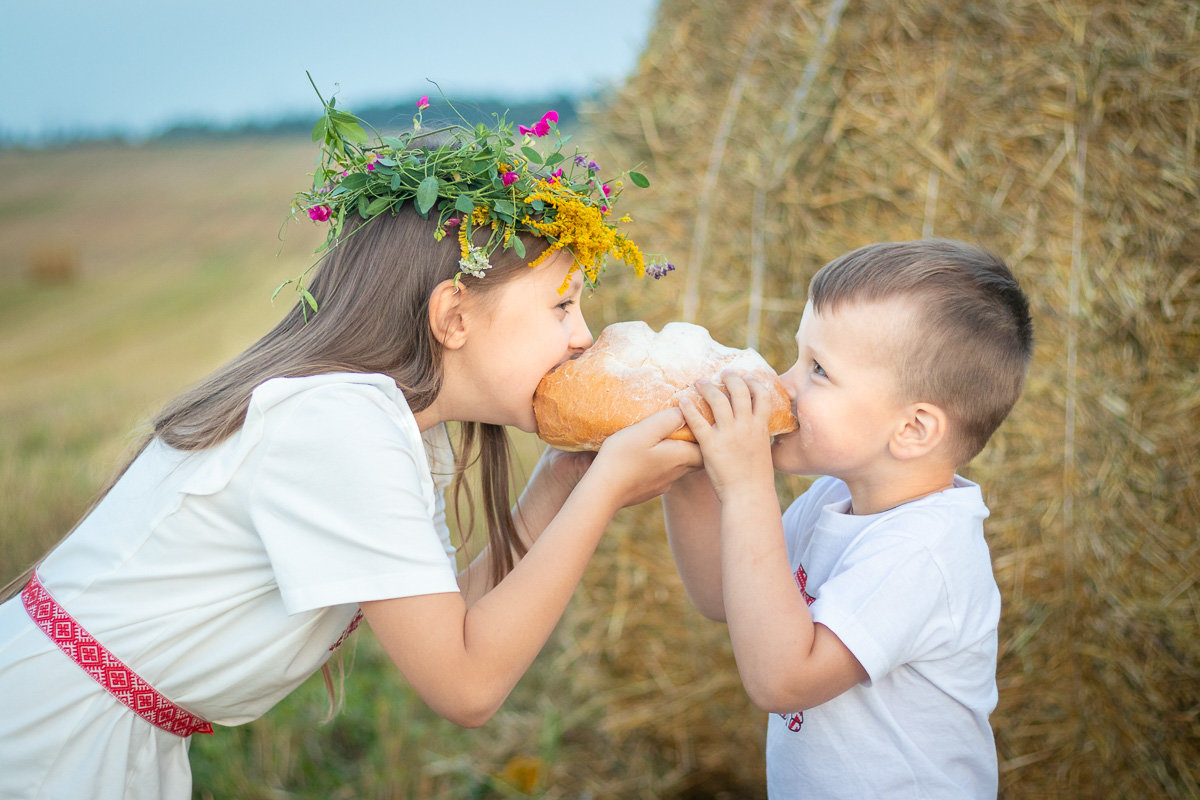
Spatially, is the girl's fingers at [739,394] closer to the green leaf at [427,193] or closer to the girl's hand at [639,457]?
the girl's hand at [639,457]

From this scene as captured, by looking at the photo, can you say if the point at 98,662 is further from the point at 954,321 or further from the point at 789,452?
the point at 954,321

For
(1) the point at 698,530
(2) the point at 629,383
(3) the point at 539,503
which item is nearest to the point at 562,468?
(3) the point at 539,503

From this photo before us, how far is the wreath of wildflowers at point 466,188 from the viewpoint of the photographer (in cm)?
182

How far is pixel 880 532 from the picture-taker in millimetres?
1707

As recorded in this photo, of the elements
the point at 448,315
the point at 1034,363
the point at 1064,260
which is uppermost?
the point at 448,315

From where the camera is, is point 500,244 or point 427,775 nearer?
point 500,244

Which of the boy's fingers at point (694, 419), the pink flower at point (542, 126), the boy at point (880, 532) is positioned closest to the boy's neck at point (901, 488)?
the boy at point (880, 532)

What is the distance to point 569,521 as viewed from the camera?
1713mm

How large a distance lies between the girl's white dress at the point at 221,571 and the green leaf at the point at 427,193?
0.36 m

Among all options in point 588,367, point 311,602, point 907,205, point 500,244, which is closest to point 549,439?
point 588,367

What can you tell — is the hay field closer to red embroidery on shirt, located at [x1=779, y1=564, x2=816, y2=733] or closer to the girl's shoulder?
the girl's shoulder

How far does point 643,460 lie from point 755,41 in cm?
221

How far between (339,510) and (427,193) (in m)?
0.65

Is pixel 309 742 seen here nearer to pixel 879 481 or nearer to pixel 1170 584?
pixel 879 481
